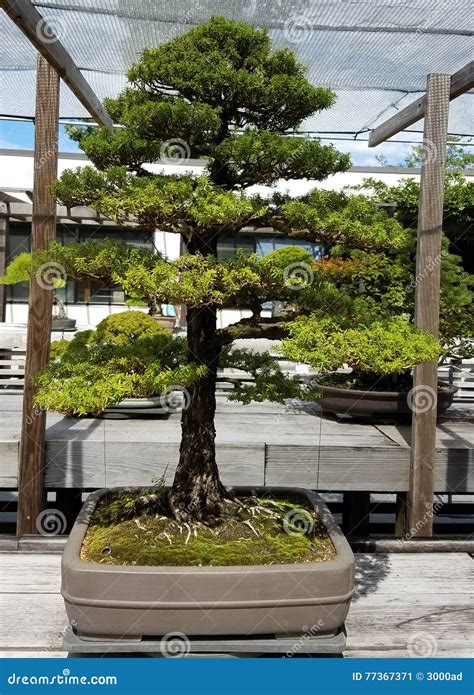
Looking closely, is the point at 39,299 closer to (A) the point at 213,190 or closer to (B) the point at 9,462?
(B) the point at 9,462

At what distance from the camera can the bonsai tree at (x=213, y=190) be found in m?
1.67

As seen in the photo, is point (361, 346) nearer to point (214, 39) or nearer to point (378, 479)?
point (214, 39)

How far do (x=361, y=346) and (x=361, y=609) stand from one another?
33.5 inches

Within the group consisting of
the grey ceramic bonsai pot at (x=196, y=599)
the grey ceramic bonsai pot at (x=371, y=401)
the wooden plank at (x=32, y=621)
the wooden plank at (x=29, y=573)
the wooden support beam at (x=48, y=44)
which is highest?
the wooden support beam at (x=48, y=44)

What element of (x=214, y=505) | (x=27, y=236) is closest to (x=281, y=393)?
(x=214, y=505)

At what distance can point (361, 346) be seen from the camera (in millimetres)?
1633

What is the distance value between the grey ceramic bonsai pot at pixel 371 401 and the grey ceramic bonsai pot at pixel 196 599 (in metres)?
1.72

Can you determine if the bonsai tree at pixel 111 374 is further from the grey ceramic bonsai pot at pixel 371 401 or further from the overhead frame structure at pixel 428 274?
the grey ceramic bonsai pot at pixel 371 401

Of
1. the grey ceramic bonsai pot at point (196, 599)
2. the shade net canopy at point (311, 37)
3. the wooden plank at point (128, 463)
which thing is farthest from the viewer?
the wooden plank at point (128, 463)

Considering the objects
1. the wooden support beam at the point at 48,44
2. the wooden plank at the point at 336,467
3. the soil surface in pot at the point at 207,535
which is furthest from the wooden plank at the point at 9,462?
the wooden support beam at the point at 48,44

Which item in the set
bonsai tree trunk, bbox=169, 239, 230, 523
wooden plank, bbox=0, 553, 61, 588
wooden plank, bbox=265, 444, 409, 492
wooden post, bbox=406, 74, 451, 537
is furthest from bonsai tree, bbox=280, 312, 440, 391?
wooden plank, bbox=0, 553, 61, 588

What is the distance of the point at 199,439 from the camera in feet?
6.58

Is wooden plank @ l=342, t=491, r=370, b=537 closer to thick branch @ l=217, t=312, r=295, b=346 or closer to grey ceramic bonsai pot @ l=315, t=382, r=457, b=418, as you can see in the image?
grey ceramic bonsai pot @ l=315, t=382, r=457, b=418

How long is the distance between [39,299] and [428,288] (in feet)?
4.67
